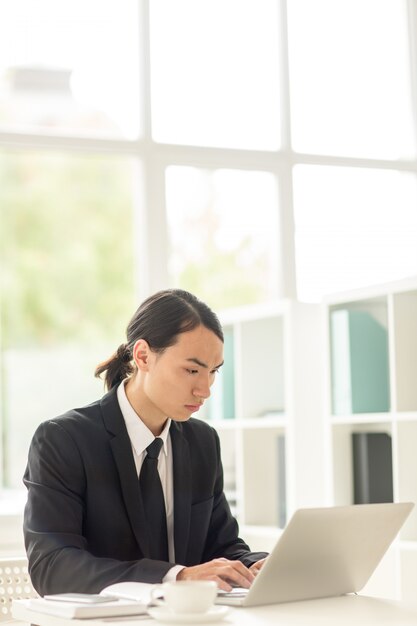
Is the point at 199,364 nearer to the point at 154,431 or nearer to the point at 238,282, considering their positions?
the point at 154,431

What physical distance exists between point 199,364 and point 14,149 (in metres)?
1.76

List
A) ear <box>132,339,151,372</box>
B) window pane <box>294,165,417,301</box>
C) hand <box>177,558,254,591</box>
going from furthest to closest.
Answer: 1. window pane <box>294,165,417,301</box>
2. ear <box>132,339,151,372</box>
3. hand <box>177,558,254,591</box>

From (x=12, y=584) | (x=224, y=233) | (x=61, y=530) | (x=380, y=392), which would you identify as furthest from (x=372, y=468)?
(x=61, y=530)

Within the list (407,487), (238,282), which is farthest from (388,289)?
(238,282)

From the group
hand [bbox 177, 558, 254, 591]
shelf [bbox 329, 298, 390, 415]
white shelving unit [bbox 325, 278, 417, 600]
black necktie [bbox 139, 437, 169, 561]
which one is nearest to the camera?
hand [bbox 177, 558, 254, 591]

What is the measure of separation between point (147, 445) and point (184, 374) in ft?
0.63

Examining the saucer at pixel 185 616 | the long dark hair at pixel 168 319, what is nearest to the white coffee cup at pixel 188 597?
the saucer at pixel 185 616

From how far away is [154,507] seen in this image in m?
2.50

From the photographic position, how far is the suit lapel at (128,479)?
7.99 feet

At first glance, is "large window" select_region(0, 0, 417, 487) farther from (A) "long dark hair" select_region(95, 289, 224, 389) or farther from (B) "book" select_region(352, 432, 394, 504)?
(A) "long dark hair" select_region(95, 289, 224, 389)

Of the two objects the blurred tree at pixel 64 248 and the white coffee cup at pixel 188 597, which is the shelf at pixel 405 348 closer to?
the blurred tree at pixel 64 248

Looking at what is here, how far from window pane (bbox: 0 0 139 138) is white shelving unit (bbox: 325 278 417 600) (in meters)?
1.18

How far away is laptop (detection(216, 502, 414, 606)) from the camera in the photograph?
1981 mm

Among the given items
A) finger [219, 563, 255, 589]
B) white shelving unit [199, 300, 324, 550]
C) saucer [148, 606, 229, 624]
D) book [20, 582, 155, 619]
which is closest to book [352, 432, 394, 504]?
white shelving unit [199, 300, 324, 550]
